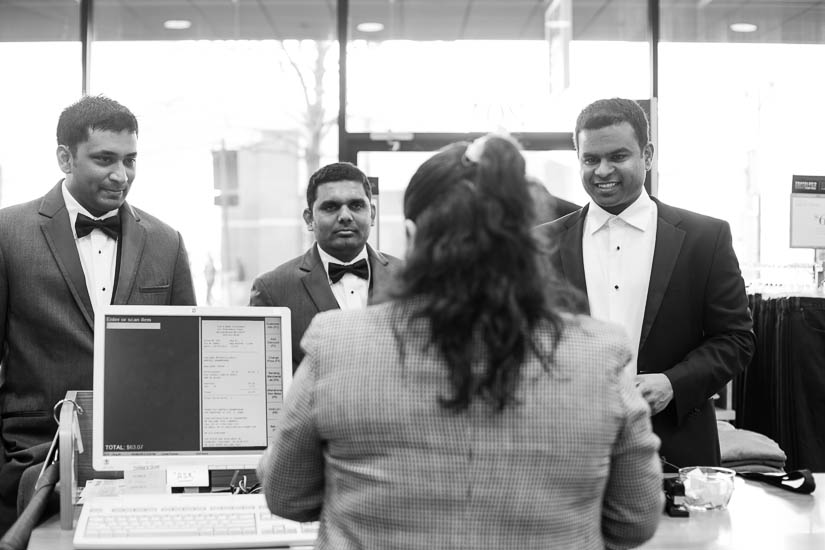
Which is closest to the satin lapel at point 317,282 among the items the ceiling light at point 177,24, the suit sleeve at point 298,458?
the suit sleeve at point 298,458

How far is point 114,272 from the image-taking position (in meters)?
2.76

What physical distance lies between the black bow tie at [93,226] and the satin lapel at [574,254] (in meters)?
1.34

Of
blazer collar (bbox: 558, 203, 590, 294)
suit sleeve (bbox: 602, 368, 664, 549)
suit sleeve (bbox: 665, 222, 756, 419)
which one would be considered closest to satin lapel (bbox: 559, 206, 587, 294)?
blazer collar (bbox: 558, 203, 590, 294)

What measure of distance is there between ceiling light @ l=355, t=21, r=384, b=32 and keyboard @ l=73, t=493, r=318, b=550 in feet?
15.1

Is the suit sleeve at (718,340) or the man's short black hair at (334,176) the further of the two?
the man's short black hair at (334,176)

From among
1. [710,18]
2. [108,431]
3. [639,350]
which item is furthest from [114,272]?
[710,18]

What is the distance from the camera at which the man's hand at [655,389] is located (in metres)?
2.24

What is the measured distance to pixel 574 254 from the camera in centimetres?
257

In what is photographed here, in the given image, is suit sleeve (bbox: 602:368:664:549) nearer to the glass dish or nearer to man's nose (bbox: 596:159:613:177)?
the glass dish

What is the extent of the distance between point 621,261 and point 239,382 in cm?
110

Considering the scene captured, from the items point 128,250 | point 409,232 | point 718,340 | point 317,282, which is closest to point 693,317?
point 718,340

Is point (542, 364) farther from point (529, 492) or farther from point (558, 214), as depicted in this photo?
point (558, 214)

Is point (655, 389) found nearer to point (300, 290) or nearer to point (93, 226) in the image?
point (300, 290)

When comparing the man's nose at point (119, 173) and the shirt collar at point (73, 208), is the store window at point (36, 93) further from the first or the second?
the man's nose at point (119, 173)
